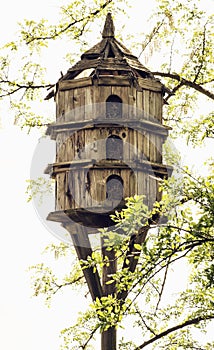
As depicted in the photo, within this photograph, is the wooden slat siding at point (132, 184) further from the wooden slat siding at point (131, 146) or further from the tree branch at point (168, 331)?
the tree branch at point (168, 331)

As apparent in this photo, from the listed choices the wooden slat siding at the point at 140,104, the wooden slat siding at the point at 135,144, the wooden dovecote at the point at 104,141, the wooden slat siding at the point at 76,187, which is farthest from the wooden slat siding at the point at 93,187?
the wooden slat siding at the point at 140,104

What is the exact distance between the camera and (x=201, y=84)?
44.0ft

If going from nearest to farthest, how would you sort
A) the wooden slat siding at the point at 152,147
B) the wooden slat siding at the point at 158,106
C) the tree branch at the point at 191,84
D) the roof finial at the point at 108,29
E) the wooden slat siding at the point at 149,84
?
the wooden slat siding at the point at 152,147
the wooden slat siding at the point at 149,84
the wooden slat siding at the point at 158,106
the roof finial at the point at 108,29
the tree branch at the point at 191,84

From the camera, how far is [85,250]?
1182cm

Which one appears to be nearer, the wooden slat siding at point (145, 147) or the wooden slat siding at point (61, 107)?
the wooden slat siding at point (145, 147)

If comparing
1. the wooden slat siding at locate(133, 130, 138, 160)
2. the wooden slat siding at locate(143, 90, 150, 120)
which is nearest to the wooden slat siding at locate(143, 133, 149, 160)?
the wooden slat siding at locate(133, 130, 138, 160)

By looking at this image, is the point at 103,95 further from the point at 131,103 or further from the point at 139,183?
the point at 139,183

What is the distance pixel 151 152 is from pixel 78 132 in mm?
938

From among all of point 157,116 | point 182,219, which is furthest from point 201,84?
point 182,219

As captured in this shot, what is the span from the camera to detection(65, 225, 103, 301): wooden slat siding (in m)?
11.7

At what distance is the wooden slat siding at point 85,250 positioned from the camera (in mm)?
11671

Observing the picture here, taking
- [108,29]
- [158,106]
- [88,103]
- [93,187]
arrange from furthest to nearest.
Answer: [108,29] → [158,106] → [88,103] → [93,187]

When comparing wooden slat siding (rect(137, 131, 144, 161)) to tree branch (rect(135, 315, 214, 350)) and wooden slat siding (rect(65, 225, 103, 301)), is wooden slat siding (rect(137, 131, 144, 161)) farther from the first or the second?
tree branch (rect(135, 315, 214, 350))

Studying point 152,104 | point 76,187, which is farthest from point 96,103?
point 76,187
